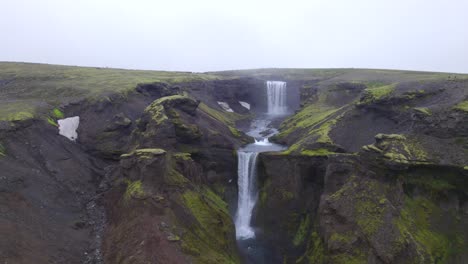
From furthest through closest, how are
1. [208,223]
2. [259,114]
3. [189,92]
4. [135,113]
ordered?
1. [259,114]
2. [189,92]
3. [135,113]
4. [208,223]

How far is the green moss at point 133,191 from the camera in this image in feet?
118

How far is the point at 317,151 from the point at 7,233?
3374 centimetres

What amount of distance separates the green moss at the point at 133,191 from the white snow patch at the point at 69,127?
64.0ft

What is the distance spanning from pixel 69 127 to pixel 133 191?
23440 millimetres

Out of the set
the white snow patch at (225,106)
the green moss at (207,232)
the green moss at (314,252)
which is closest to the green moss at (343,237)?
the green moss at (314,252)

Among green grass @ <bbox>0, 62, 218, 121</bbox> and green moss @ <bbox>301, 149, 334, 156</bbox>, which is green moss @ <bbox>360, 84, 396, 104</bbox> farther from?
green grass @ <bbox>0, 62, 218, 121</bbox>

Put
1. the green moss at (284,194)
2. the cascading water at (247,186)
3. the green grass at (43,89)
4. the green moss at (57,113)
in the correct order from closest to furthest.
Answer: the green moss at (284,194), the cascading water at (247,186), the green grass at (43,89), the green moss at (57,113)

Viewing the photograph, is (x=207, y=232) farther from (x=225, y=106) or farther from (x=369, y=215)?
(x=225, y=106)

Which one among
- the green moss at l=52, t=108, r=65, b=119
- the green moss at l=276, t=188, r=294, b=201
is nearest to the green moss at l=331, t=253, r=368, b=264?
the green moss at l=276, t=188, r=294, b=201

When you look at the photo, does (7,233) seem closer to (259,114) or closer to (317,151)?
(317,151)

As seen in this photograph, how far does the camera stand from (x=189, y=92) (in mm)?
86438

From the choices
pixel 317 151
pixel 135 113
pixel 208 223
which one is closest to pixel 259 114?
pixel 135 113

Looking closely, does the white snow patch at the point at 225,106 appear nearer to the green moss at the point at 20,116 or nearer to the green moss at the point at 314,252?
the green moss at the point at 20,116

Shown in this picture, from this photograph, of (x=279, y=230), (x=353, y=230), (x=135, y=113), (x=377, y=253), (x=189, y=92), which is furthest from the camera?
(x=189, y=92)
